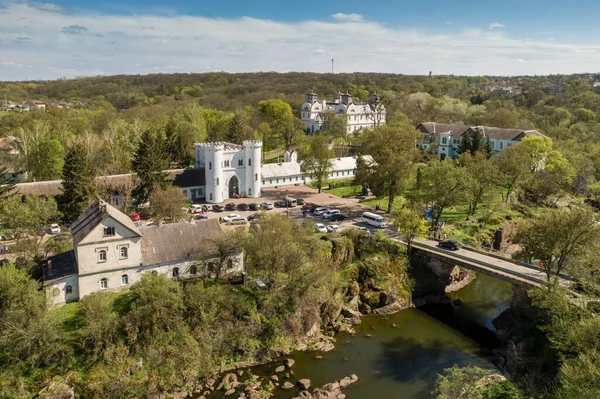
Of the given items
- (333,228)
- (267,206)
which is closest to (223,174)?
(267,206)

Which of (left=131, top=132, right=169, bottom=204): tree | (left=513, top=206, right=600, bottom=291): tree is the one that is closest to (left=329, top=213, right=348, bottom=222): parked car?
(left=131, top=132, right=169, bottom=204): tree

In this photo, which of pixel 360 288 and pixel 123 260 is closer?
pixel 123 260

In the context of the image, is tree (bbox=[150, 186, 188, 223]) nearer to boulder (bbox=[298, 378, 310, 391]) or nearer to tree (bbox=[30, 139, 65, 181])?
tree (bbox=[30, 139, 65, 181])

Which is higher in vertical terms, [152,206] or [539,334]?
[152,206]

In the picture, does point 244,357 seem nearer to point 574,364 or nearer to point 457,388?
point 457,388

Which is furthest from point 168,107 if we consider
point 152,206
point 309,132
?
point 152,206

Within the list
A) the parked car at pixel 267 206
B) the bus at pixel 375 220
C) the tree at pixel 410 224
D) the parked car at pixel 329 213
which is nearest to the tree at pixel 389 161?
the bus at pixel 375 220

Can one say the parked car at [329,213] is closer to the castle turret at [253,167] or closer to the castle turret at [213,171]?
the castle turret at [253,167]
